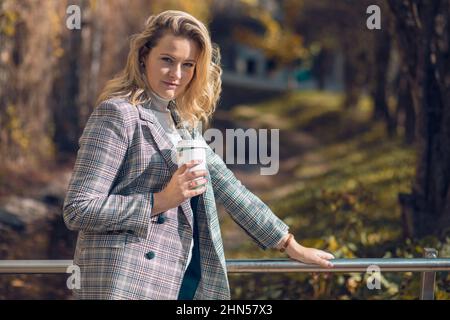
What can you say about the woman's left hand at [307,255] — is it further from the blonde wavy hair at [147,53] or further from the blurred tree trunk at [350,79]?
the blurred tree trunk at [350,79]

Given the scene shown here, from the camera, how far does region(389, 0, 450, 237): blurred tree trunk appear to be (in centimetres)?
536

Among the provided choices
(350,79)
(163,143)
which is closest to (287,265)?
(163,143)

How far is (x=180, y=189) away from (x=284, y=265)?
2.24 ft

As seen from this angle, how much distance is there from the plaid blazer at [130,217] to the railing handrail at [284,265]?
314mm

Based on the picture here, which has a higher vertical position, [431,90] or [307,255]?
[431,90]

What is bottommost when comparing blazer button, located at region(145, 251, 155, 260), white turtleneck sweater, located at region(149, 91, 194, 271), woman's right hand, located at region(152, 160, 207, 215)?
blazer button, located at region(145, 251, 155, 260)

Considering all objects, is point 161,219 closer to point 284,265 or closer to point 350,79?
point 284,265

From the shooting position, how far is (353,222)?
680cm

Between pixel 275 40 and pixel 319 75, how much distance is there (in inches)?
216

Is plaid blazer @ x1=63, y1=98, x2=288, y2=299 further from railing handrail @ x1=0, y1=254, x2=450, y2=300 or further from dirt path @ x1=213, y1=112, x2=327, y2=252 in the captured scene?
dirt path @ x1=213, y1=112, x2=327, y2=252

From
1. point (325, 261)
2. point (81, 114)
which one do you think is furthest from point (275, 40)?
point (325, 261)

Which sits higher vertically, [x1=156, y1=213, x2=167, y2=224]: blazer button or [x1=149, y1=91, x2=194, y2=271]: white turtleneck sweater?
[x1=149, y1=91, x2=194, y2=271]: white turtleneck sweater

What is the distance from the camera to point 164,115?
250 cm

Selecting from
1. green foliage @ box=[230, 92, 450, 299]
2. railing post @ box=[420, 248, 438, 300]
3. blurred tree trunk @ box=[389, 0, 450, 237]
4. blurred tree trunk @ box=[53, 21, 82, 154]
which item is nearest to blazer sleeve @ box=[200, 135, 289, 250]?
railing post @ box=[420, 248, 438, 300]
